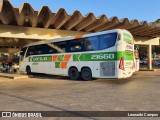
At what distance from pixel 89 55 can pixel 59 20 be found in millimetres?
4116

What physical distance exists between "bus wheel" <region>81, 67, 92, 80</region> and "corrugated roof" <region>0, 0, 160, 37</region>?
149 inches

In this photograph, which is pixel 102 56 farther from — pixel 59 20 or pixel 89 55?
pixel 59 20

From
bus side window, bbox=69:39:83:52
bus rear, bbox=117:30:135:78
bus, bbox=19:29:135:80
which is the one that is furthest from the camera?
bus side window, bbox=69:39:83:52

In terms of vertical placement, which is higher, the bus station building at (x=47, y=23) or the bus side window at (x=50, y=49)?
the bus station building at (x=47, y=23)

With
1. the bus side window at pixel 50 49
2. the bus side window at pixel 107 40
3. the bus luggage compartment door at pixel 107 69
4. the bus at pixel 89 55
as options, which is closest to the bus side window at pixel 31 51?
the bus at pixel 89 55

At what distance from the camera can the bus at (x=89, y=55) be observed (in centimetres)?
1371

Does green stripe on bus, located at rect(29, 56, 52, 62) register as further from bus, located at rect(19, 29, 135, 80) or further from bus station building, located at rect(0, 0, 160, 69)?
bus station building, located at rect(0, 0, 160, 69)

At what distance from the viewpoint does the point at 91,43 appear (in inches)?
592

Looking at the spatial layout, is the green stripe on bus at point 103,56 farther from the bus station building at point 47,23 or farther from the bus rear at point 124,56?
the bus station building at point 47,23

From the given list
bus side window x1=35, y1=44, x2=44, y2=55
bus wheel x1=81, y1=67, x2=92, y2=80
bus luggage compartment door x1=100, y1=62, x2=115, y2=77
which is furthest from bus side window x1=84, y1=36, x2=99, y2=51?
bus side window x1=35, y1=44, x2=44, y2=55

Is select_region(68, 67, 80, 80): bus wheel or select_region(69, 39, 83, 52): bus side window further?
select_region(68, 67, 80, 80): bus wheel

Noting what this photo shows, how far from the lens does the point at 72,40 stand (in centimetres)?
1631

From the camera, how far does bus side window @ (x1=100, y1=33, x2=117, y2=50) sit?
13758 mm

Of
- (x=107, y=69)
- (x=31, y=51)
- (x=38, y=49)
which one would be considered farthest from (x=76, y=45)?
(x=31, y=51)
